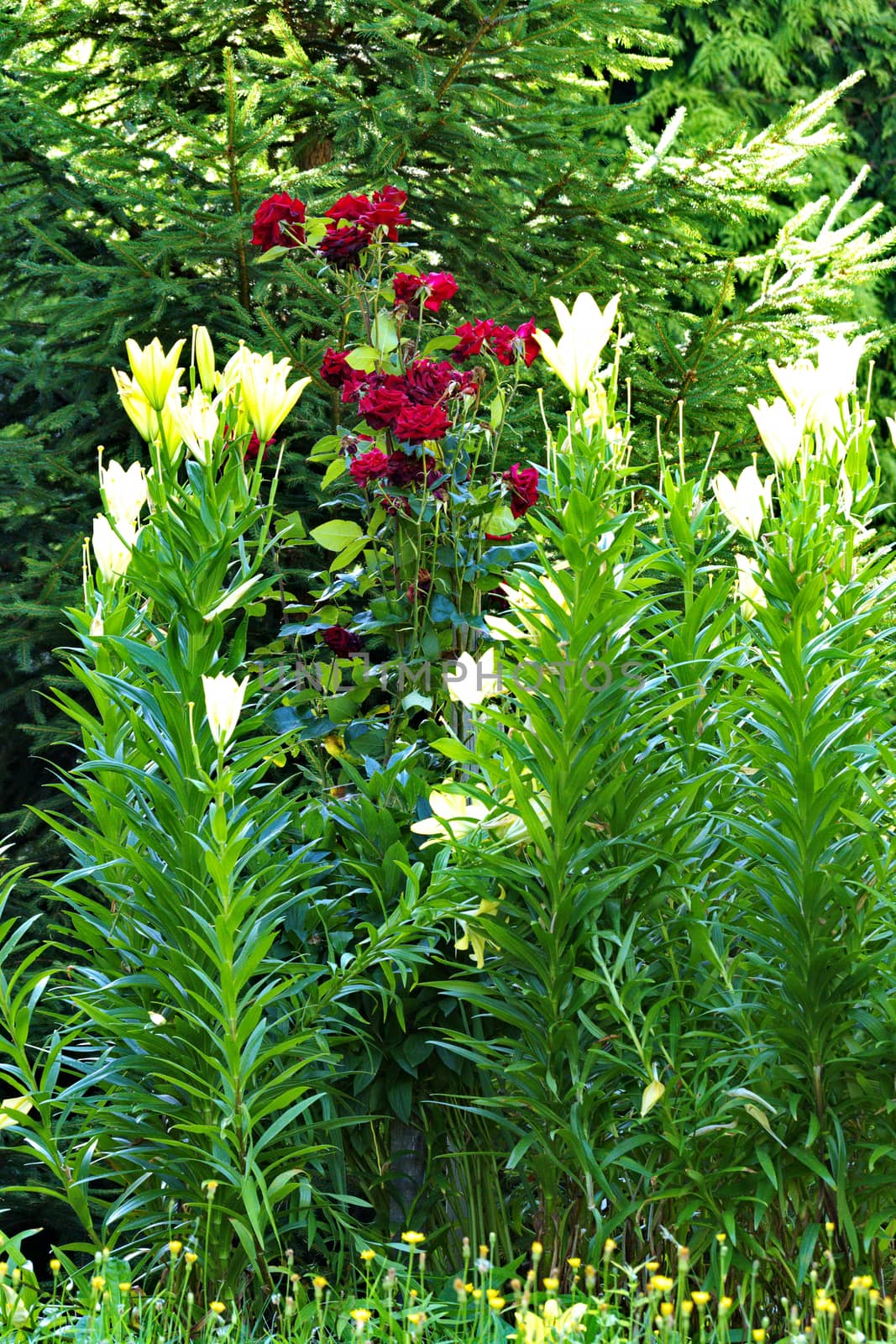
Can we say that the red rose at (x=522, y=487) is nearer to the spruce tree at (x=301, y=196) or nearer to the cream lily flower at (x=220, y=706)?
the cream lily flower at (x=220, y=706)

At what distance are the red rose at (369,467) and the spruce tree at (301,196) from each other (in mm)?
1318

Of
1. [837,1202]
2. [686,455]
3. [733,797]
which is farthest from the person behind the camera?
[686,455]

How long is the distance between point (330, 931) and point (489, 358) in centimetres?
122

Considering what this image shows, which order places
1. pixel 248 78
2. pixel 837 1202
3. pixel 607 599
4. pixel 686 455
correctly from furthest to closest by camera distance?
pixel 686 455
pixel 248 78
pixel 607 599
pixel 837 1202

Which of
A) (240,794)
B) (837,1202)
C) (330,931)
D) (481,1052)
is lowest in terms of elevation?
(837,1202)

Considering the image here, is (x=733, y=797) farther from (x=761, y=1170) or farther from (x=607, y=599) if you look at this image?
(x=761, y=1170)

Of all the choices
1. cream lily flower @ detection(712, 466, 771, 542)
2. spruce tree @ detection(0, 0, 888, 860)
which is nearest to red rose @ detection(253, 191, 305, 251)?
spruce tree @ detection(0, 0, 888, 860)

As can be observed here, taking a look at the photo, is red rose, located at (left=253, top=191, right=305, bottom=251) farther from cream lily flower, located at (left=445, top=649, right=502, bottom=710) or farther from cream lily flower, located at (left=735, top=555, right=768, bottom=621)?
cream lily flower, located at (left=735, top=555, right=768, bottom=621)

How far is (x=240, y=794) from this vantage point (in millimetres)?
2002

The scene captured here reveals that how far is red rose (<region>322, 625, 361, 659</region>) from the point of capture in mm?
2414

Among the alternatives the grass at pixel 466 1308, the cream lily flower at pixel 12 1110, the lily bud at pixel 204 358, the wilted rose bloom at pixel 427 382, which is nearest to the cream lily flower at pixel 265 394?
the lily bud at pixel 204 358

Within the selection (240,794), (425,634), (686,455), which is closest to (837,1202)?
(240,794)

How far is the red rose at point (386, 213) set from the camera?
7.95 feet

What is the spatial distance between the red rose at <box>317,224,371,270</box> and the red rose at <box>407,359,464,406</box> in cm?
27
